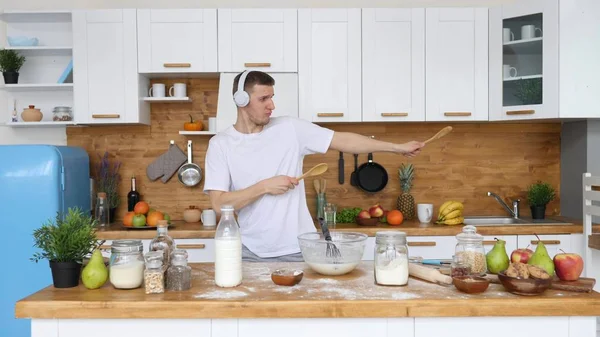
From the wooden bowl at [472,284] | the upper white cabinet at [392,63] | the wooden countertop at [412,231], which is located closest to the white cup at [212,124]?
the wooden countertop at [412,231]

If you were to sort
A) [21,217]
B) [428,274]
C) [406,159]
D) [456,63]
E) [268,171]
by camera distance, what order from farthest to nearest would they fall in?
[406,159] → [456,63] → [21,217] → [268,171] → [428,274]

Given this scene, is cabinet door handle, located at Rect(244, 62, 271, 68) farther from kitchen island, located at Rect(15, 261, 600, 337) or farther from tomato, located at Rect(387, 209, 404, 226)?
kitchen island, located at Rect(15, 261, 600, 337)

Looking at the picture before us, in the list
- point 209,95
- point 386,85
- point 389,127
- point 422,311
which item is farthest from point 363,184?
point 422,311

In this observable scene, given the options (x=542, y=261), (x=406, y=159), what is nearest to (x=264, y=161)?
(x=542, y=261)

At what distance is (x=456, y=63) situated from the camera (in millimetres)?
3934

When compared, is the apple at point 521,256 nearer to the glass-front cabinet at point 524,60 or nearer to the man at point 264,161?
the man at point 264,161

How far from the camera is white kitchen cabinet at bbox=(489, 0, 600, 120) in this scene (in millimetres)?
3691

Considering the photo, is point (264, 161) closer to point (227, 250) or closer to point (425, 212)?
point (227, 250)

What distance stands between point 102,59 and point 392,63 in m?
1.97

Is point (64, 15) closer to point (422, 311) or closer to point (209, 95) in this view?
point (209, 95)

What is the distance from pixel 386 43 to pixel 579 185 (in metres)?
1.70

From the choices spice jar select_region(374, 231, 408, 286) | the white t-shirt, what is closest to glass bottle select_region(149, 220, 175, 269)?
the white t-shirt

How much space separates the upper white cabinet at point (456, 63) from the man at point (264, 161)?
1.44m

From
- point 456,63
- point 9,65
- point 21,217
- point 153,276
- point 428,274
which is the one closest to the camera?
point 153,276
